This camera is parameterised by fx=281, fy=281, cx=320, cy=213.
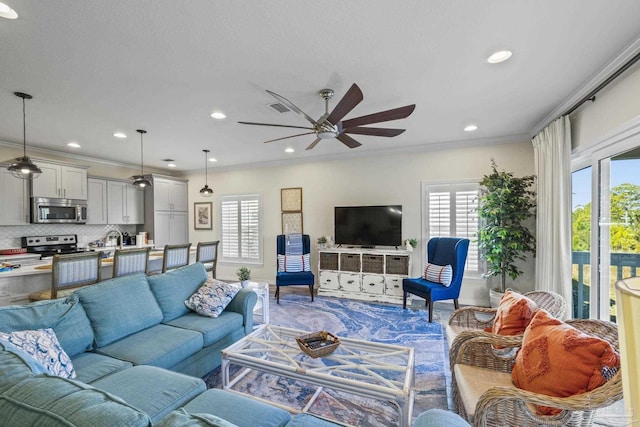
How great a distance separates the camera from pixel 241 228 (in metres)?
6.39

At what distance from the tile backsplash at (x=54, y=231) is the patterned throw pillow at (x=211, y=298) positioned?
397 centimetres

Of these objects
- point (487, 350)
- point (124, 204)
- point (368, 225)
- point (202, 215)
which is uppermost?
point (124, 204)

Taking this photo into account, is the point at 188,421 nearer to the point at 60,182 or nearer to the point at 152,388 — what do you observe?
the point at 152,388

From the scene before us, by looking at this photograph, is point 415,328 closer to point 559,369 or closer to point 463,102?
point 559,369

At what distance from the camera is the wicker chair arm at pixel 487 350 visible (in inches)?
70.7

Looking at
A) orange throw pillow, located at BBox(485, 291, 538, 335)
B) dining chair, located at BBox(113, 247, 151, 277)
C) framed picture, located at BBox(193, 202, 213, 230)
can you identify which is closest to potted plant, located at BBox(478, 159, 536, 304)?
orange throw pillow, located at BBox(485, 291, 538, 335)

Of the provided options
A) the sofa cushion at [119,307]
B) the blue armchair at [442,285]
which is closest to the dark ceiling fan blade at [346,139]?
the blue armchair at [442,285]

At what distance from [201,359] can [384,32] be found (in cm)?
290

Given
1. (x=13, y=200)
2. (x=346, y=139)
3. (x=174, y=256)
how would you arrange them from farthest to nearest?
(x=13, y=200) < (x=174, y=256) < (x=346, y=139)

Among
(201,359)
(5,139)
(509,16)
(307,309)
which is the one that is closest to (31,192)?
(5,139)

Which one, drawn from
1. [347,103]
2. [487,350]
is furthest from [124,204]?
[487,350]

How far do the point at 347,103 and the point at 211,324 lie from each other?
2.25 m

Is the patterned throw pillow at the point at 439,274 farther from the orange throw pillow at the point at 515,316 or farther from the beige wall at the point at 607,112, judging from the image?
the beige wall at the point at 607,112

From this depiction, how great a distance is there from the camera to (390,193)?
504 cm
